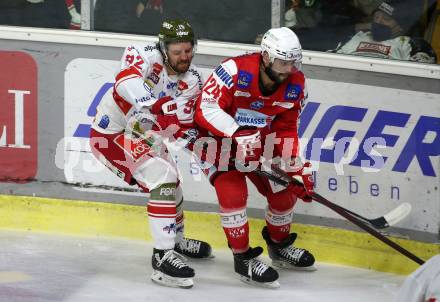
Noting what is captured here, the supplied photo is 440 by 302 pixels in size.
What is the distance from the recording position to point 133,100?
15.8 ft

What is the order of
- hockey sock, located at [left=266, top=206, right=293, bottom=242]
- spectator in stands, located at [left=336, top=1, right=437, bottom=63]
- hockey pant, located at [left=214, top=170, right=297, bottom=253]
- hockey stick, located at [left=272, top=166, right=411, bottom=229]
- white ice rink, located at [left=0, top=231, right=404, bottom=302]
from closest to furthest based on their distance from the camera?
white ice rink, located at [left=0, top=231, right=404, bottom=302] < hockey pant, located at [left=214, top=170, right=297, bottom=253] < hockey stick, located at [left=272, top=166, right=411, bottom=229] < hockey sock, located at [left=266, top=206, right=293, bottom=242] < spectator in stands, located at [left=336, top=1, right=437, bottom=63]

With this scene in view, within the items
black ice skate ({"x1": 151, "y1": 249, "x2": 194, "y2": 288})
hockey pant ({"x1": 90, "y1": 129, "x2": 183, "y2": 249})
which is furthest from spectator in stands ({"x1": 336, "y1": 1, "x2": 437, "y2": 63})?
black ice skate ({"x1": 151, "y1": 249, "x2": 194, "y2": 288})

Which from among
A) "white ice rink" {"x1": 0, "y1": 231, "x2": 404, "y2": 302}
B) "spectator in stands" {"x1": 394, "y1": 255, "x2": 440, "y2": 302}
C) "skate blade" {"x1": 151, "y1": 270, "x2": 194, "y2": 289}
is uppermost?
"spectator in stands" {"x1": 394, "y1": 255, "x2": 440, "y2": 302}

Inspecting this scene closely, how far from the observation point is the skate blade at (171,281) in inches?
197

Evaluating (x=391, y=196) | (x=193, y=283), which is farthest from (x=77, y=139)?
(x=391, y=196)

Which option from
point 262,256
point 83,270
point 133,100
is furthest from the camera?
point 262,256

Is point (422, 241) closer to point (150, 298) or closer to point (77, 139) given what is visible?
point (150, 298)

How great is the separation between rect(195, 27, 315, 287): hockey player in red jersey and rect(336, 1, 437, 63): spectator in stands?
64cm

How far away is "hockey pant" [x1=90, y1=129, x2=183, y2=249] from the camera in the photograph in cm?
496

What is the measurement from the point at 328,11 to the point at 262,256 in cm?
141

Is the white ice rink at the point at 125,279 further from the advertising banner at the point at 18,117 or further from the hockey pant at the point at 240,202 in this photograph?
the advertising banner at the point at 18,117

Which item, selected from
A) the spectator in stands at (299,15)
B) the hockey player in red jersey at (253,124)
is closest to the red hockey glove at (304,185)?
the hockey player in red jersey at (253,124)

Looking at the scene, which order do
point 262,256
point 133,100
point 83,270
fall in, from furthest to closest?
point 262,256
point 83,270
point 133,100

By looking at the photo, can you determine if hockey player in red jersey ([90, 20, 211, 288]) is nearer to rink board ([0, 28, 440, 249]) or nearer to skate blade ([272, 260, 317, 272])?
skate blade ([272, 260, 317, 272])
